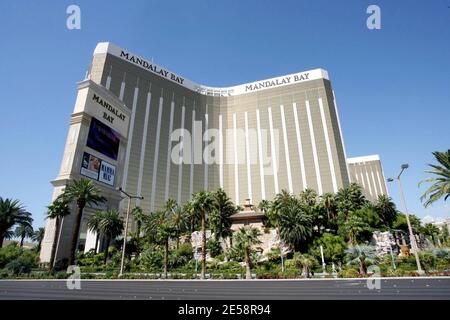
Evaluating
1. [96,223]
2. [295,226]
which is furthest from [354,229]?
[96,223]

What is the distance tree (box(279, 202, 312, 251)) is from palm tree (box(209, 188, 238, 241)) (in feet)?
37.2

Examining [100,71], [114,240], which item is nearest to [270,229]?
[114,240]

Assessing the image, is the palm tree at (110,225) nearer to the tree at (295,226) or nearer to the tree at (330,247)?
the tree at (295,226)

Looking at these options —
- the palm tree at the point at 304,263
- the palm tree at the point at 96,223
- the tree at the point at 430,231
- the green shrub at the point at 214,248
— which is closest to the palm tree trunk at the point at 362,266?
the palm tree at the point at 304,263

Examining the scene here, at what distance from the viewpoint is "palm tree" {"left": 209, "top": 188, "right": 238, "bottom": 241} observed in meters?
51.3

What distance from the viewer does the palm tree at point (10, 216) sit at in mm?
44941

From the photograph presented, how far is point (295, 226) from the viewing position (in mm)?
44594

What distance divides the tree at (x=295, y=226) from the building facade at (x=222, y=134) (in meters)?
55.7

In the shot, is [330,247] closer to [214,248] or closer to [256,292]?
[214,248]

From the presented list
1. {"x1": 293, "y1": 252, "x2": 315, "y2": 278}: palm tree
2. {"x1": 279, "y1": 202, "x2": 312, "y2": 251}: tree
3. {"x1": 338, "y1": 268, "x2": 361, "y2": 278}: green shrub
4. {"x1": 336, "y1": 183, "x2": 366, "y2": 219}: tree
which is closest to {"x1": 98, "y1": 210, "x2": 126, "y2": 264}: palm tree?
{"x1": 279, "y1": 202, "x2": 312, "y2": 251}: tree

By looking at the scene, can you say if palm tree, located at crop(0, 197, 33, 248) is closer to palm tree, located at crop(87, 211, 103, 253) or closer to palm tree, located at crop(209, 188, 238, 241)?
palm tree, located at crop(87, 211, 103, 253)

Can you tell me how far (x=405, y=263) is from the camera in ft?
120

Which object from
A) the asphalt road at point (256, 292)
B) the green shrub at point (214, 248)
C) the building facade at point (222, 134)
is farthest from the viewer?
the building facade at point (222, 134)
